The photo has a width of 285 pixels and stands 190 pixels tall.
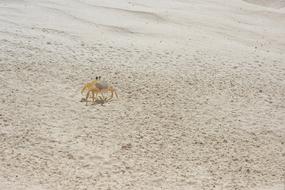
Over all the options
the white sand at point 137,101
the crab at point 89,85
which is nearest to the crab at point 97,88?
the crab at point 89,85

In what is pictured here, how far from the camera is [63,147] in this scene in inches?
208

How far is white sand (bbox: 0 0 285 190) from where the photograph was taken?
4.99 m

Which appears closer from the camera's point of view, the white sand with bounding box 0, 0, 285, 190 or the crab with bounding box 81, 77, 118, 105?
the white sand with bounding box 0, 0, 285, 190

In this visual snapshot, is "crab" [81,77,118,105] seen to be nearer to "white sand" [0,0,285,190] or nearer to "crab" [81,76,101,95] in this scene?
"crab" [81,76,101,95]

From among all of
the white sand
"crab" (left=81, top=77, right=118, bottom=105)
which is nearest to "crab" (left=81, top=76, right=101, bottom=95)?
"crab" (left=81, top=77, right=118, bottom=105)

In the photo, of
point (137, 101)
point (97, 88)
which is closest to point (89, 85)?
point (97, 88)

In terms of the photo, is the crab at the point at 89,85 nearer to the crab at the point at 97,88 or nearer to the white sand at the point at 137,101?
the crab at the point at 97,88

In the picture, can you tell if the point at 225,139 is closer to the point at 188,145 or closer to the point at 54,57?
the point at 188,145

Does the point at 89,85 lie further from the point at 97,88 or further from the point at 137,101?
the point at 137,101

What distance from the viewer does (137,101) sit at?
6301 millimetres

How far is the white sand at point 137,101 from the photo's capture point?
16.4ft

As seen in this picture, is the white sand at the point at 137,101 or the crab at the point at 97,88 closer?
the white sand at the point at 137,101

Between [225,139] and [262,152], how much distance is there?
428mm

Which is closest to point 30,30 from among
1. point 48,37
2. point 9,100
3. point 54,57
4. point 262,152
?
point 48,37
